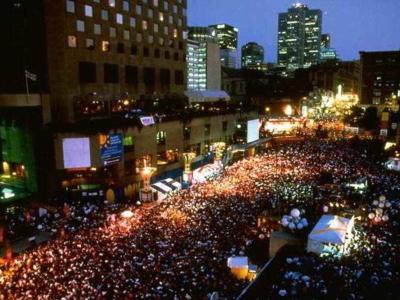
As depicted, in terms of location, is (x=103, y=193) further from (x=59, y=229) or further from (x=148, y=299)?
(x=148, y=299)

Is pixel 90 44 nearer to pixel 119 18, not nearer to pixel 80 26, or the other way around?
pixel 80 26

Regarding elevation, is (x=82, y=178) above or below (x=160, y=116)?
below

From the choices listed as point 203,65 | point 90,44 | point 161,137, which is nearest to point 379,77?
point 203,65

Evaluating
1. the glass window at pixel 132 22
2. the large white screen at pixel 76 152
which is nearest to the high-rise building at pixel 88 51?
the glass window at pixel 132 22

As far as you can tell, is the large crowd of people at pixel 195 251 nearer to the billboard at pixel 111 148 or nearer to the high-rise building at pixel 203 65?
the billboard at pixel 111 148

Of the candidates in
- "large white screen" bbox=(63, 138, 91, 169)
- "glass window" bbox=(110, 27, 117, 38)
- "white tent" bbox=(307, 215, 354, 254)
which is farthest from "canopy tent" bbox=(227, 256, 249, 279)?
"glass window" bbox=(110, 27, 117, 38)

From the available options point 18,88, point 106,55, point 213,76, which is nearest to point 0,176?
point 18,88

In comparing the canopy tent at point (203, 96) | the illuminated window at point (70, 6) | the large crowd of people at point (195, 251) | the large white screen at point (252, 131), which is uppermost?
the illuminated window at point (70, 6)
